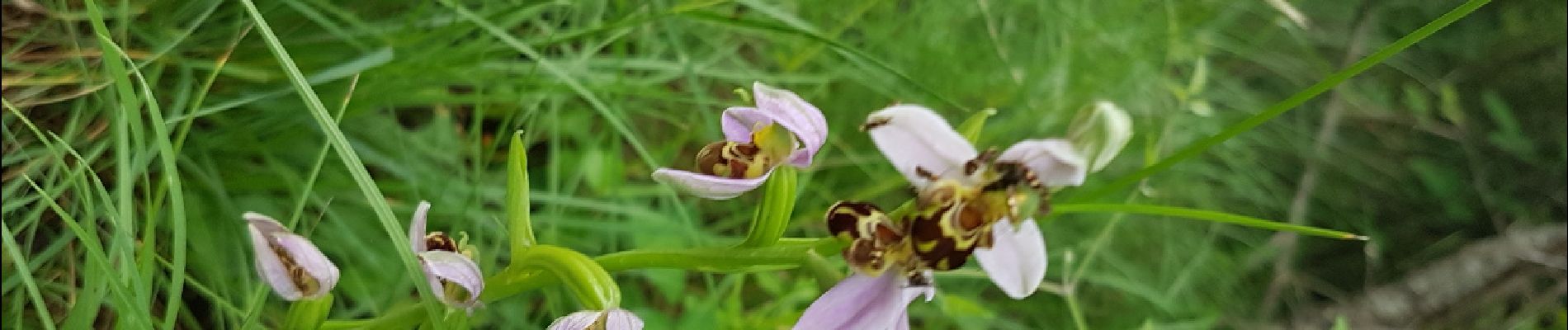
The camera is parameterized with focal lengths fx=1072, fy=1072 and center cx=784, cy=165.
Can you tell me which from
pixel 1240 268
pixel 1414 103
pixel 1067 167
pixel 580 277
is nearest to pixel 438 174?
pixel 580 277

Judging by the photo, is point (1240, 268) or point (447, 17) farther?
point (1240, 268)

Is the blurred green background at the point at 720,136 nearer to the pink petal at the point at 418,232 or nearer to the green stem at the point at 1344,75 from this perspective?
the pink petal at the point at 418,232

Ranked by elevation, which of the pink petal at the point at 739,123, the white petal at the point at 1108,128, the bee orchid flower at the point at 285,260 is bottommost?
the bee orchid flower at the point at 285,260

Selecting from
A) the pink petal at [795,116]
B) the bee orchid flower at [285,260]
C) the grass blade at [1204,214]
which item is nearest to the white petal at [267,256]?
the bee orchid flower at [285,260]

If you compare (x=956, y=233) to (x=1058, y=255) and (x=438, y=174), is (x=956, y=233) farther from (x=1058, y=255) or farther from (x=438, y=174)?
(x=1058, y=255)

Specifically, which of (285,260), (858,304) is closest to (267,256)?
(285,260)

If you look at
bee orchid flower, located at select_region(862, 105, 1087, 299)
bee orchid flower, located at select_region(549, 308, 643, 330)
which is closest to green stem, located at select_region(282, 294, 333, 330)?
bee orchid flower, located at select_region(549, 308, 643, 330)

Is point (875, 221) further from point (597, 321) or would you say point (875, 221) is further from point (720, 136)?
point (720, 136)

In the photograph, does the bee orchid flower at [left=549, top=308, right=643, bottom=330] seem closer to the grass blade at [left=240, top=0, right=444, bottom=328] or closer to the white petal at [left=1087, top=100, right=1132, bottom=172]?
the grass blade at [left=240, top=0, right=444, bottom=328]
